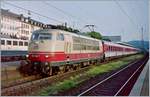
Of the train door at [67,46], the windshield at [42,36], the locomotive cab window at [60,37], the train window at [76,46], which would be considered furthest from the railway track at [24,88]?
the train window at [76,46]

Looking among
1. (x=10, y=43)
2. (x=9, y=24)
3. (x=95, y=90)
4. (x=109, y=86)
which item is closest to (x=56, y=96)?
(x=95, y=90)

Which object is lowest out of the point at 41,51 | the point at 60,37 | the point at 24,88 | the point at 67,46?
the point at 24,88

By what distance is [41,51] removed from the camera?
1895 cm

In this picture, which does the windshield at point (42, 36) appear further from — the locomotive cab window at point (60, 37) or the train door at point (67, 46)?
the train door at point (67, 46)

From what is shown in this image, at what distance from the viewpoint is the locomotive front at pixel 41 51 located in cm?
1878

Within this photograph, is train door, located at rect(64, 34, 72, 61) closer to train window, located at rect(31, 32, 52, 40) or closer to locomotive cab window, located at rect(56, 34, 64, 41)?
locomotive cab window, located at rect(56, 34, 64, 41)

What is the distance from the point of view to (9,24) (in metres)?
96.3

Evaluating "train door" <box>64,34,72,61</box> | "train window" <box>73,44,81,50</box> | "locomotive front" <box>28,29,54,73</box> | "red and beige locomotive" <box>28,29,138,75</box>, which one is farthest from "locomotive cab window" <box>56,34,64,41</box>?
"train window" <box>73,44,81,50</box>

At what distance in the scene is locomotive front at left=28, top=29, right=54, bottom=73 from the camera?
18.8m

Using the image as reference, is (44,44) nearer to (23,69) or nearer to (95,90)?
(23,69)

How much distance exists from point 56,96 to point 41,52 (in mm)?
6611

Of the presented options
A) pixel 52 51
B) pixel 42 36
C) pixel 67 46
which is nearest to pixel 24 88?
pixel 52 51

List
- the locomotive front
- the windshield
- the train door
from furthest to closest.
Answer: the train door
the windshield
the locomotive front

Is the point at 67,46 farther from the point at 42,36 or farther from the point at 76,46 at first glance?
the point at 76,46
